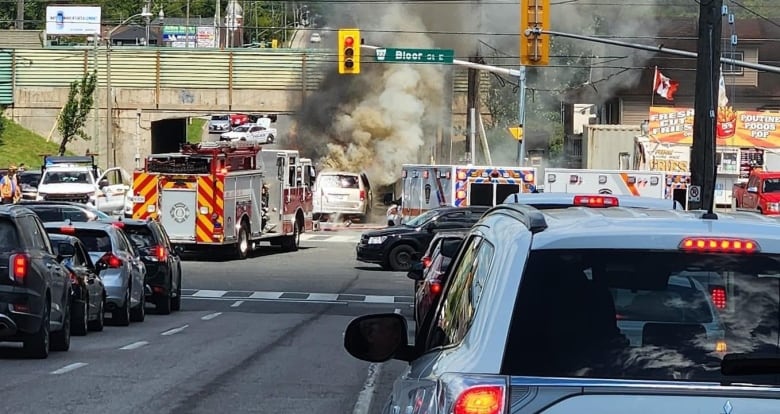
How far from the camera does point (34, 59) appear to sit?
67312mm

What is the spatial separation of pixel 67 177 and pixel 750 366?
45598mm

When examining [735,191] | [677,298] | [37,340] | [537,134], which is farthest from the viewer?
[537,134]

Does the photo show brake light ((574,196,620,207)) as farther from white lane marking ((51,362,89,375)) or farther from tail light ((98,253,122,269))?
tail light ((98,253,122,269))

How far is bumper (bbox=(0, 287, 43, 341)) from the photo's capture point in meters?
14.0

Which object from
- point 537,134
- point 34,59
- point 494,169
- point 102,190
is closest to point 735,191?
point 494,169

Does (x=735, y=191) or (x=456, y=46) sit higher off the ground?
(x=456, y=46)

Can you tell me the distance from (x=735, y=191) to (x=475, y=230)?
1552 inches

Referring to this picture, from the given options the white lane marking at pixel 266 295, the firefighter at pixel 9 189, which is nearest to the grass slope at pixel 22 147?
the firefighter at pixel 9 189

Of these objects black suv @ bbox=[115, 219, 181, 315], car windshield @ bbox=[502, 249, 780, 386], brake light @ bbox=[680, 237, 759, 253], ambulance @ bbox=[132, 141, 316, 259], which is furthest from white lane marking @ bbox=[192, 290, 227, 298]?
brake light @ bbox=[680, 237, 759, 253]

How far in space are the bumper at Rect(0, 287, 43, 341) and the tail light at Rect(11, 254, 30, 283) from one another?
0.41 ft

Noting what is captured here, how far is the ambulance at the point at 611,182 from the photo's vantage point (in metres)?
36.0

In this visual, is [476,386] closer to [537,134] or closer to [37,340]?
[37,340]

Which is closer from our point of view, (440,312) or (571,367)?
(571,367)

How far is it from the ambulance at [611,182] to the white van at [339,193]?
1714 cm
